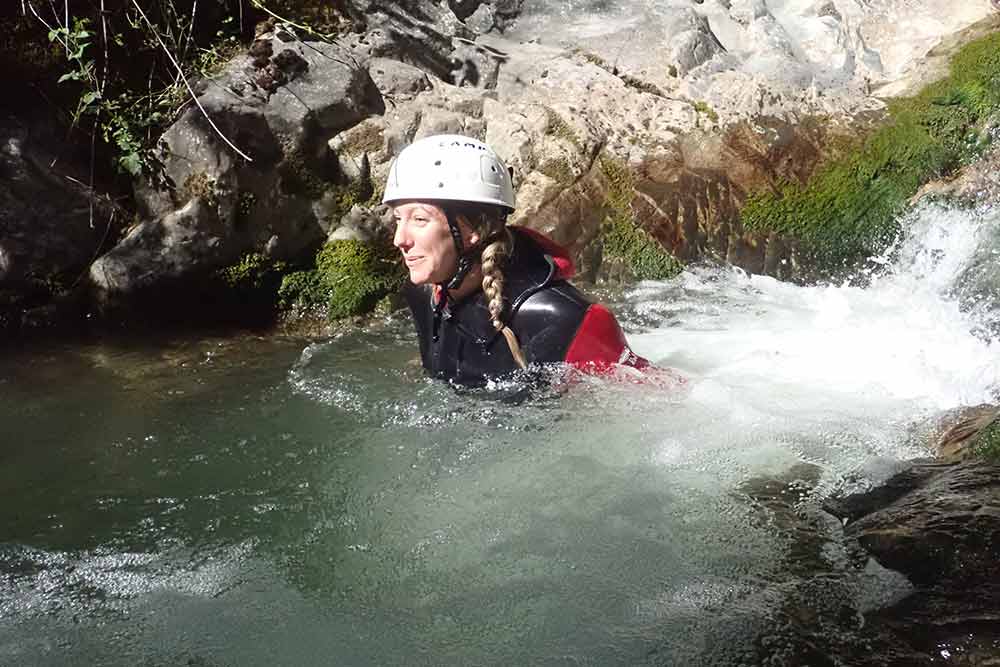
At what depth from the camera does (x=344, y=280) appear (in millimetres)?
6023

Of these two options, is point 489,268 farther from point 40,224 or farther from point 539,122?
point 40,224

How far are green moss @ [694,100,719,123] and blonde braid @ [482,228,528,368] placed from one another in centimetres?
369

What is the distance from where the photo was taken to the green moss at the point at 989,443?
10.6 ft

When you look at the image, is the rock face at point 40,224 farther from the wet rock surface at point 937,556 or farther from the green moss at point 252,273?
the wet rock surface at point 937,556

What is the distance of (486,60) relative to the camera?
7.18 meters

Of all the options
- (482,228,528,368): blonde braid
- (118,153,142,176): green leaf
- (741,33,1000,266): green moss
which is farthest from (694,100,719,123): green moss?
(118,153,142,176): green leaf

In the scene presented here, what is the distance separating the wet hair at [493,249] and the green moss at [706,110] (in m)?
3.59

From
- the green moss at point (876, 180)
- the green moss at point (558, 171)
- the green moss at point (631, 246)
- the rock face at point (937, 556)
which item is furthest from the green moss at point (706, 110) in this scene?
the rock face at point (937, 556)

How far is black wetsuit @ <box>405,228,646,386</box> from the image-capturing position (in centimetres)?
361

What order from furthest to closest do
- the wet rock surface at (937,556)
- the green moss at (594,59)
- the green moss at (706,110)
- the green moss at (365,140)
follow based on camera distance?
the green moss at (594,59), the green moss at (706,110), the green moss at (365,140), the wet rock surface at (937,556)

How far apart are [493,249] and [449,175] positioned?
358mm

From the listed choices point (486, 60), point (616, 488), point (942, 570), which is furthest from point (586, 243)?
point (942, 570)

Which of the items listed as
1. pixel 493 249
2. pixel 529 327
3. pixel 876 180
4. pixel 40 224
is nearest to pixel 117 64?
pixel 40 224

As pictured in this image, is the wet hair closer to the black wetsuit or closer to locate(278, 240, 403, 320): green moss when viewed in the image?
the black wetsuit
